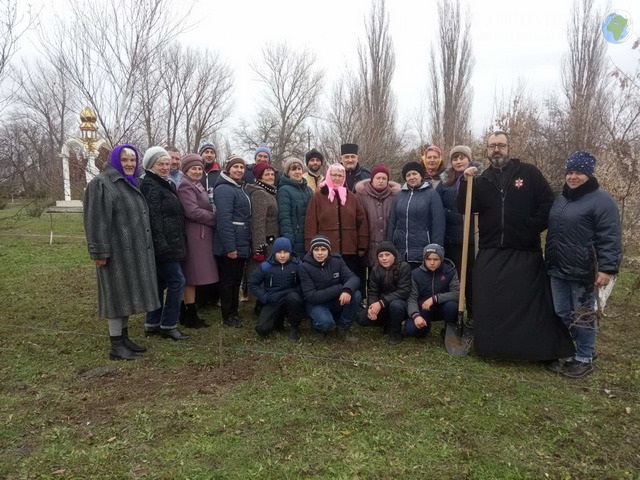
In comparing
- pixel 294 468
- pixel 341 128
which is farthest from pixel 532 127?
pixel 294 468

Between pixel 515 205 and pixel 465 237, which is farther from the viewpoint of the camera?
pixel 465 237

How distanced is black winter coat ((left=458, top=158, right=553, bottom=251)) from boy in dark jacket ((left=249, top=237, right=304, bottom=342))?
6.89 ft

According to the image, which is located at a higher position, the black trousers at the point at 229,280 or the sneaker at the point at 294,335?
the black trousers at the point at 229,280

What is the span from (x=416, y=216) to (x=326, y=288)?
1.27 meters

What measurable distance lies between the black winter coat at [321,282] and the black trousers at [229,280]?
0.88 meters

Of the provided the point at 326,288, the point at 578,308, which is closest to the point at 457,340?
the point at 578,308

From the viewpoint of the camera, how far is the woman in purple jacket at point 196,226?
498cm

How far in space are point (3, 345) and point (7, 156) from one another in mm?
2341

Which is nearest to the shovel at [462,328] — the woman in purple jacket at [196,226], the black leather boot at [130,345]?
the woman in purple jacket at [196,226]

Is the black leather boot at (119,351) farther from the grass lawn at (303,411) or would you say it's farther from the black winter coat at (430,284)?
the black winter coat at (430,284)

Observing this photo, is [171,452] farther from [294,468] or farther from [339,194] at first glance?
[339,194]

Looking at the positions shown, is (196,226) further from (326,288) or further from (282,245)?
(326,288)

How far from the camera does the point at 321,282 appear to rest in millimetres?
4875

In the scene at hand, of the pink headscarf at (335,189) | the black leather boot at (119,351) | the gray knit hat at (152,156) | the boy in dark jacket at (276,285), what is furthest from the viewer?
the pink headscarf at (335,189)
